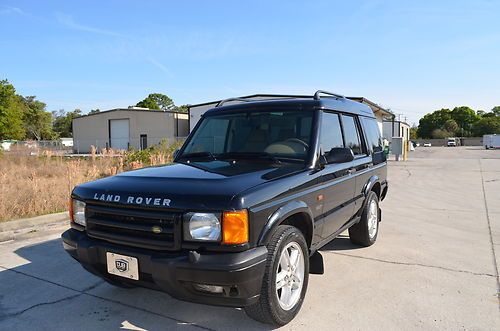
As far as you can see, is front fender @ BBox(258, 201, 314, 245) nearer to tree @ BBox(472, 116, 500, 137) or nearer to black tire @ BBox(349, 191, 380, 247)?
black tire @ BBox(349, 191, 380, 247)

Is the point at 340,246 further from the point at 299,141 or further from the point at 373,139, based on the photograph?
the point at 299,141

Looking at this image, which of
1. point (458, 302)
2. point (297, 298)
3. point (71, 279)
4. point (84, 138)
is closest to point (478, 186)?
point (458, 302)

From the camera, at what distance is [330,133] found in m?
4.27

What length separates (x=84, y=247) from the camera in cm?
320


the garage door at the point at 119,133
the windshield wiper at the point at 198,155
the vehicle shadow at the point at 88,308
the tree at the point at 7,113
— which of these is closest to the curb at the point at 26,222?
the vehicle shadow at the point at 88,308

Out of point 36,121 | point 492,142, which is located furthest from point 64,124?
point 492,142

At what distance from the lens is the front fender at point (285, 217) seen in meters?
2.94

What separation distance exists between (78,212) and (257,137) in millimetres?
1877

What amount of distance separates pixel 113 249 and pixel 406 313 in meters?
2.60

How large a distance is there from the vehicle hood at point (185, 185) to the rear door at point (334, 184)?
1.70ft

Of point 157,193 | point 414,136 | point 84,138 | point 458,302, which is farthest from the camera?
point 414,136

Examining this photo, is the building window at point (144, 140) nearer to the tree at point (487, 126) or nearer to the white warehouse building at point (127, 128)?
the white warehouse building at point (127, 128)

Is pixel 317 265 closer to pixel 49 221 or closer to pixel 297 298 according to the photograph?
pixel 297 298

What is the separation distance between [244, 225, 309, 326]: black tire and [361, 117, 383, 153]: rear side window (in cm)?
284
